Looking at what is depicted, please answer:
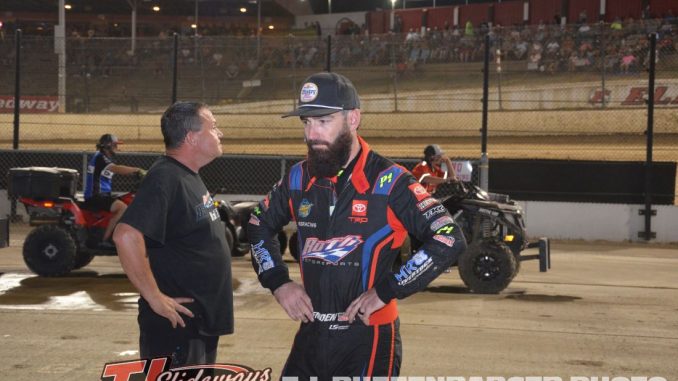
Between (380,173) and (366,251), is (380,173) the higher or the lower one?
the higher one

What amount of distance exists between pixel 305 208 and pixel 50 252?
26.5 feet

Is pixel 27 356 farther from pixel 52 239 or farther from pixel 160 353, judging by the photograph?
pixel 52 239

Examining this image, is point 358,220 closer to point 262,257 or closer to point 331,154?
point 331,154

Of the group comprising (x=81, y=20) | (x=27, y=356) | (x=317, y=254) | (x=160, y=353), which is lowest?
(x=27, y=356)

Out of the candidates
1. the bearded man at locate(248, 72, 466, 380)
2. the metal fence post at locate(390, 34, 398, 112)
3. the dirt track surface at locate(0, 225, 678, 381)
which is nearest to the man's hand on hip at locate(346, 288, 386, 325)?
the bearded man at locate(248, 72, 466, 380)

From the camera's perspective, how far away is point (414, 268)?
3799 mm

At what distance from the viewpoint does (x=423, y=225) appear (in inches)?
152

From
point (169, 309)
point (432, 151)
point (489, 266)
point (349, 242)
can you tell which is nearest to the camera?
point (349, 242)

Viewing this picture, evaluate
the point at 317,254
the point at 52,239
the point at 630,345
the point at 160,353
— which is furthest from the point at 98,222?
the point at 317,254

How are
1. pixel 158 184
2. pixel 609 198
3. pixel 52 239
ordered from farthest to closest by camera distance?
pixel 609 198, pixel 52 239, pixel 158 184

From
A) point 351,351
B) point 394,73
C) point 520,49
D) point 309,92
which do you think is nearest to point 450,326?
point 351,351

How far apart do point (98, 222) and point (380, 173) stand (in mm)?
8128

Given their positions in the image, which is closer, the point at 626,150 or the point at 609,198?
the point at 609,198

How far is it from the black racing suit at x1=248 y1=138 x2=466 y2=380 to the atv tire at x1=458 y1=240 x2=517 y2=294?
6.53 m
